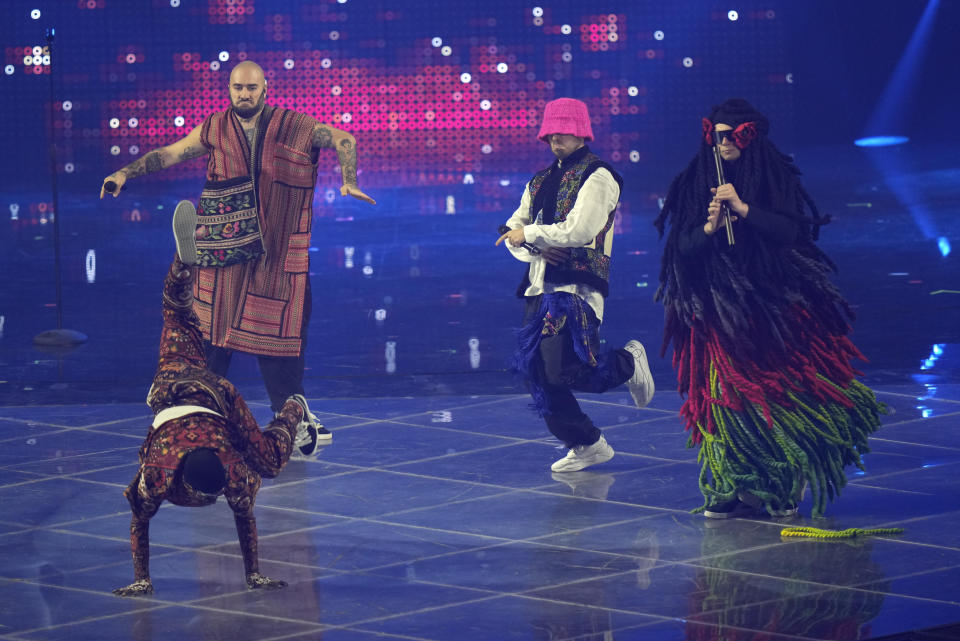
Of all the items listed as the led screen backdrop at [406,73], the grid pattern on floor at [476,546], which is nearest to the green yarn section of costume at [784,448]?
the grid pattern on floor at [476,546]

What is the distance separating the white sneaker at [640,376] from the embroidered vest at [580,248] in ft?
1.05

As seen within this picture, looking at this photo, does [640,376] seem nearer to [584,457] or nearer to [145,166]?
[584,457]

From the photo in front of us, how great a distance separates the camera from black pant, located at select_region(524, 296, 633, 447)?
630cm

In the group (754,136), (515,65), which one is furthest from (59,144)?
(754,136)

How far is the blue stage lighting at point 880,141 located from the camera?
19.9 metres

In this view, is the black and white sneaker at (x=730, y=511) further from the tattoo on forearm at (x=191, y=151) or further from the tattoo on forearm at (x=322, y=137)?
the tattoo on forearm at (x=191, y=151)

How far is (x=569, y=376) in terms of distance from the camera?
6.33m

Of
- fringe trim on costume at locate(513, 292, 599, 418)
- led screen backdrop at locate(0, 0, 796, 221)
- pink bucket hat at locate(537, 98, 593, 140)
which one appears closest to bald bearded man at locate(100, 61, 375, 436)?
pink bucket hat at locate(537, 98, 593, 140)

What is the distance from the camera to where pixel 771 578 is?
491 centimetres

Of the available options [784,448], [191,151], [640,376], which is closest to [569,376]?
[640,376]

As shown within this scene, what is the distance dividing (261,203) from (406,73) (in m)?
12.8

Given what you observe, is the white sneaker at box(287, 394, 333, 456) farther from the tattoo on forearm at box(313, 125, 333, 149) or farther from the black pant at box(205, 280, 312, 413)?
the tattoo on forearm at box(313, 125, 333, 149)

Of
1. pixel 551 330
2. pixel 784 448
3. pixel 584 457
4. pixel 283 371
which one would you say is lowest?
pixel 584 457

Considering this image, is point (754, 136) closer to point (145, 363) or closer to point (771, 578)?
point (771, 578)
